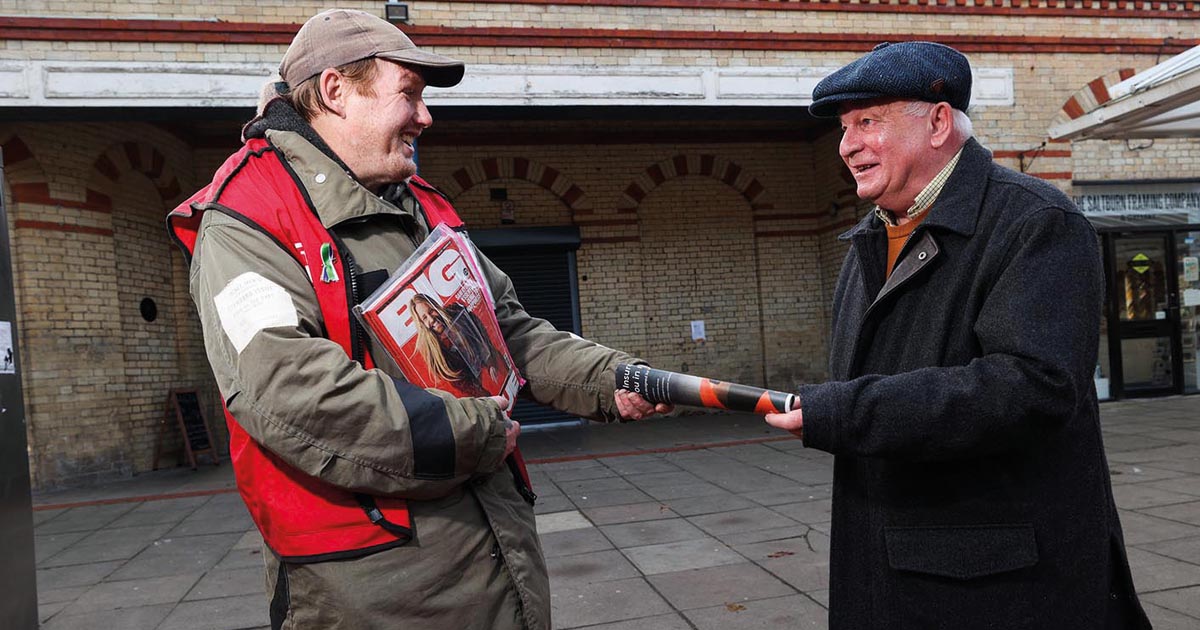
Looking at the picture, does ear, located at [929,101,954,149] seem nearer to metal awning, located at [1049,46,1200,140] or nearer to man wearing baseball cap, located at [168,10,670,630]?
man wearing baseball cap, located at [168,10,670,630]

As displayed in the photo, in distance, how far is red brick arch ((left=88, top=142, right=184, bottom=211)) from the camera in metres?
9.56

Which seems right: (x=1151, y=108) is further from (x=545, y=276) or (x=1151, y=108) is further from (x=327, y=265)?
(x=327, y=265)

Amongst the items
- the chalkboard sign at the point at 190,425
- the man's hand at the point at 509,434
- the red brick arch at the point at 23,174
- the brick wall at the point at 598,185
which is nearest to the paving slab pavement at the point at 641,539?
the chalkboard sign at the point at 190,425

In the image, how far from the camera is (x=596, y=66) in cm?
909

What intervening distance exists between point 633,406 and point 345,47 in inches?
44.9

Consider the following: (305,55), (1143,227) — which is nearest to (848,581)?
(305,55)

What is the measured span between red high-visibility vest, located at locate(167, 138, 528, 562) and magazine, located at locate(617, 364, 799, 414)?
715 mm

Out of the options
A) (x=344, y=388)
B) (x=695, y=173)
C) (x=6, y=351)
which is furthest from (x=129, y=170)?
(x=344, y=388)

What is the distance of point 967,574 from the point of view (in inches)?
66.4

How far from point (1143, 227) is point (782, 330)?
5.43m

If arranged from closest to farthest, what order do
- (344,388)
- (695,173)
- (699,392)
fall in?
(344,388)
(699,392)
(695,173)

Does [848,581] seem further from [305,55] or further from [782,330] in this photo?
[782,330]

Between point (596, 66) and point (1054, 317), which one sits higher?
point (596, 66)

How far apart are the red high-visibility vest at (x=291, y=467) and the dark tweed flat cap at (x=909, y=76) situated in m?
1.21
